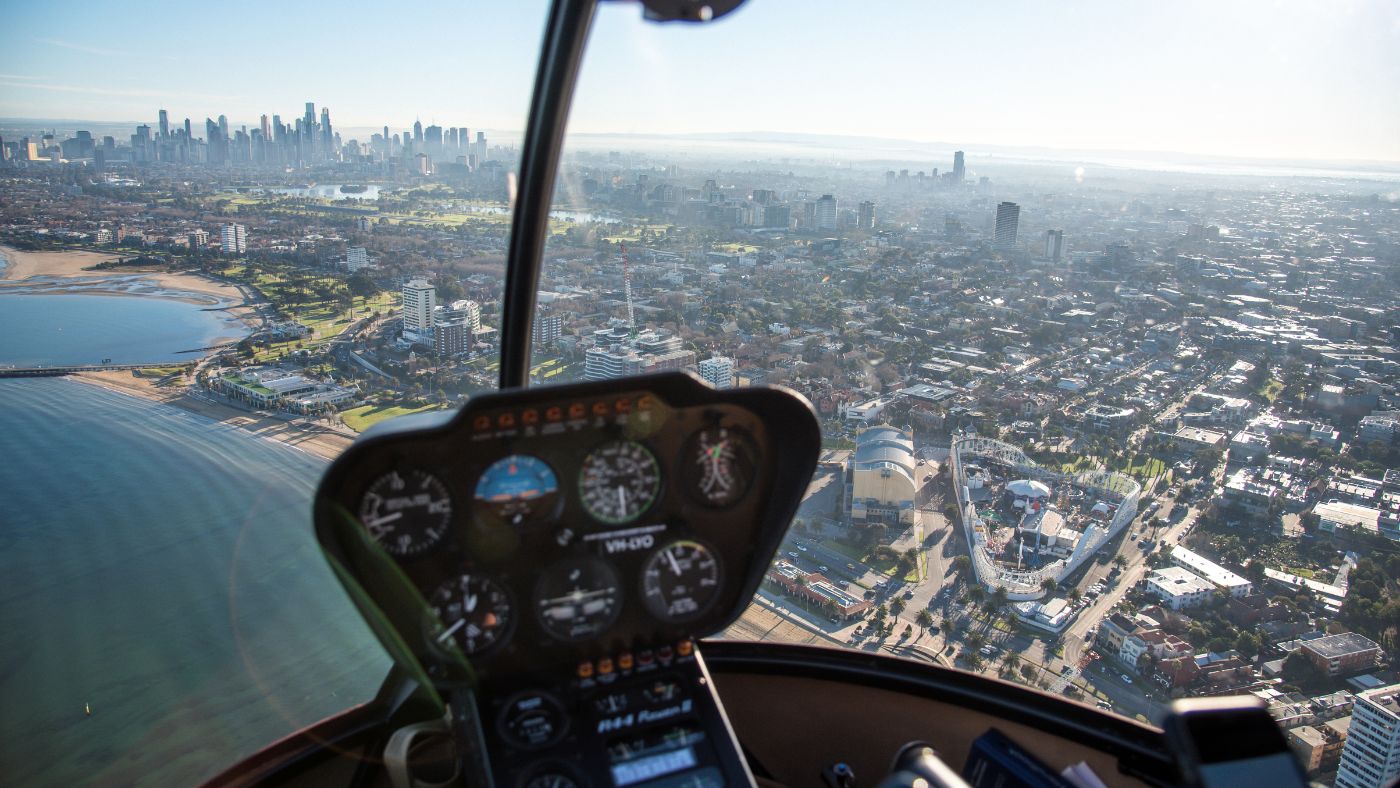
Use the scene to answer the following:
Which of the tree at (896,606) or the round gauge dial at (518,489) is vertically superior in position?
the round gauge dial at (518,489)

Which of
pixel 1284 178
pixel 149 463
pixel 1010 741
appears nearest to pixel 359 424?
pixel 149 463

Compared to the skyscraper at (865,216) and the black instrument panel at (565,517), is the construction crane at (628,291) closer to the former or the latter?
the black instrument panel at (565,517)

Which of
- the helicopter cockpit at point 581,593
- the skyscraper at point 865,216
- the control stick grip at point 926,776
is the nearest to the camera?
the control stick grip at point 926,776

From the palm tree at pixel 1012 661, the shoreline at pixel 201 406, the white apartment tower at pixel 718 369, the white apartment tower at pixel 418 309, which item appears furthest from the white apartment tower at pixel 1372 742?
the shoreline at pixel 201 406

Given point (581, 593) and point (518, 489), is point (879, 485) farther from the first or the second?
point (518, 489)

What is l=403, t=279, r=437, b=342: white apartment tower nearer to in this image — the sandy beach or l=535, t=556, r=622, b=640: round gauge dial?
the sandy beach

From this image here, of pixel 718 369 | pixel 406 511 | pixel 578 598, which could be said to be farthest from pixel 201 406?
pixel 718 369

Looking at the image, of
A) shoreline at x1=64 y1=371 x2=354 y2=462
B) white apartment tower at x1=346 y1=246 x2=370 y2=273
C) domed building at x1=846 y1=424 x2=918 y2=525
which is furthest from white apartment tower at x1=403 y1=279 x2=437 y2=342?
domed building at x1=846 y1=424 x2=918 y2=525
